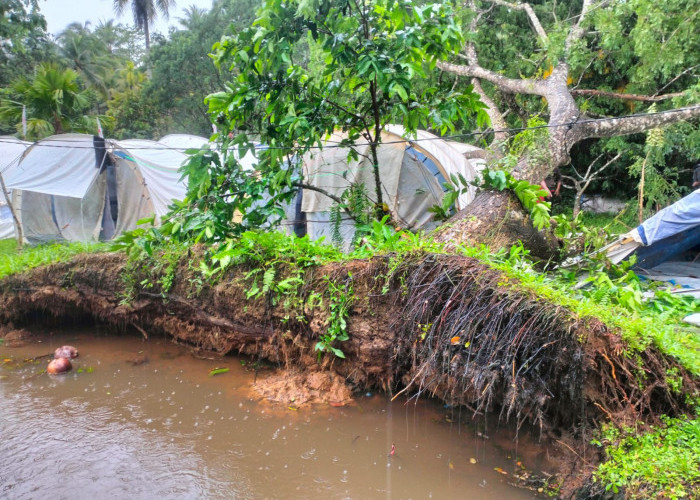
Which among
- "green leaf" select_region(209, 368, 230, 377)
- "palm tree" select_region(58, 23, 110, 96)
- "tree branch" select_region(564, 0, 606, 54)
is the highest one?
"palm tree" select_region(58, 23, 110, 96)

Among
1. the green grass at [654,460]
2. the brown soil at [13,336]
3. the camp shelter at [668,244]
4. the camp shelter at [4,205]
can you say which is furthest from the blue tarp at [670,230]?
the camp shelter at [4,205]

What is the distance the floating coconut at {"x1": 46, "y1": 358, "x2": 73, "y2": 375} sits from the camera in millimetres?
5039

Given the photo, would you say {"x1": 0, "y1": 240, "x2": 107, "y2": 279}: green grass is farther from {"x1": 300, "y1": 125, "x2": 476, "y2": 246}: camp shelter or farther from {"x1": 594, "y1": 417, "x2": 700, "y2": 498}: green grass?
{"x1": 594, "y1": 417, "x2": 700, "y2": 498}: green grass

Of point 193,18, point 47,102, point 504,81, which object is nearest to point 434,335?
point 504,81

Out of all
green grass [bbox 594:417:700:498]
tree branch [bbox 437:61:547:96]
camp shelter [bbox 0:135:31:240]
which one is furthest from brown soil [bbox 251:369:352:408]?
camp shelter [bbox 0:135:31:240]

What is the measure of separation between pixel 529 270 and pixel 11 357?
5.94 m

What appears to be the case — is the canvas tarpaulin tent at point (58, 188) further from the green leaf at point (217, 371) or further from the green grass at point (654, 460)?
the green grass at point (654, 460)

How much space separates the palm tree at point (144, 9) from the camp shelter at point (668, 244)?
29.3 meters

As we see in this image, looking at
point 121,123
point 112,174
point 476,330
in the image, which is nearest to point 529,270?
point 476,330

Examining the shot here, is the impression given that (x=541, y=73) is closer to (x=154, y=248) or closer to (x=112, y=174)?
(x=154, y=248)

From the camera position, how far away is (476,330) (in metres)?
3.47

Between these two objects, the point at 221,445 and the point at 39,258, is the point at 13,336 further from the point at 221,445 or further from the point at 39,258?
the point at 221,445

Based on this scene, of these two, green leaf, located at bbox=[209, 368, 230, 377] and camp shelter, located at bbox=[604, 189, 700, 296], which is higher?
camp shelter, located at bbox=[604, 189, 700, 296]

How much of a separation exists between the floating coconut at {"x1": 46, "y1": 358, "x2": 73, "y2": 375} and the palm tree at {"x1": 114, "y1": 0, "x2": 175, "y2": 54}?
27.1 meters
